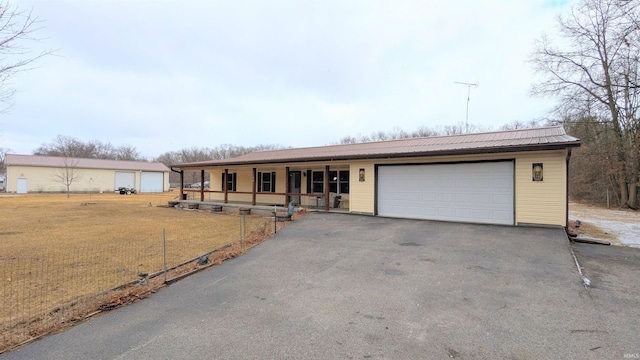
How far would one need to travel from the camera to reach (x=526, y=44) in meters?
18.2

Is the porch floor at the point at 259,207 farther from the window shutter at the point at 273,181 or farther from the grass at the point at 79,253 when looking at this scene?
the window shutter at the point at 273,181

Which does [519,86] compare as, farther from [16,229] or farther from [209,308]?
[16,229]

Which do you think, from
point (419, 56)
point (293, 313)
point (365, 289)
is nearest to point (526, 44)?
point (419, 56)

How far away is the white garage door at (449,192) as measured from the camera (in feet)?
31.7

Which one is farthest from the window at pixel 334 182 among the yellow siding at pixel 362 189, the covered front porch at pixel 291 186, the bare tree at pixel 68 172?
the bare tree at pixel 68 172

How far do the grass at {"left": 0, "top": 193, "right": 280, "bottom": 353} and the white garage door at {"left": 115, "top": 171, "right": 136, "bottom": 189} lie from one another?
32.2 metres

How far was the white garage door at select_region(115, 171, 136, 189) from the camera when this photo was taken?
42.4 metres

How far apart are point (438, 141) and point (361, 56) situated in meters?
6.16

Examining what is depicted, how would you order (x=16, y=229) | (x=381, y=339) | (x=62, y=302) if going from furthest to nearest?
(x=16, y=229)
(x=62, y=302)
(x=381, y=339)

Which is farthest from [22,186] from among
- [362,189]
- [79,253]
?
[362,189]

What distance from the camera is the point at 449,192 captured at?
10.6m

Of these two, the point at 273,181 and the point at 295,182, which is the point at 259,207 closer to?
the point at 295,182

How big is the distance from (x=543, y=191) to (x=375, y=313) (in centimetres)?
796

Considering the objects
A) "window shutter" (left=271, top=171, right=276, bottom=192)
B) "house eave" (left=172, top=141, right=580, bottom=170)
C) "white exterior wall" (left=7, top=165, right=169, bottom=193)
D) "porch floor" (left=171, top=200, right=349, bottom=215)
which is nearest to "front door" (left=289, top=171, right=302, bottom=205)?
"porch floor" (left=171, top=200, right=349, bottom=215)
